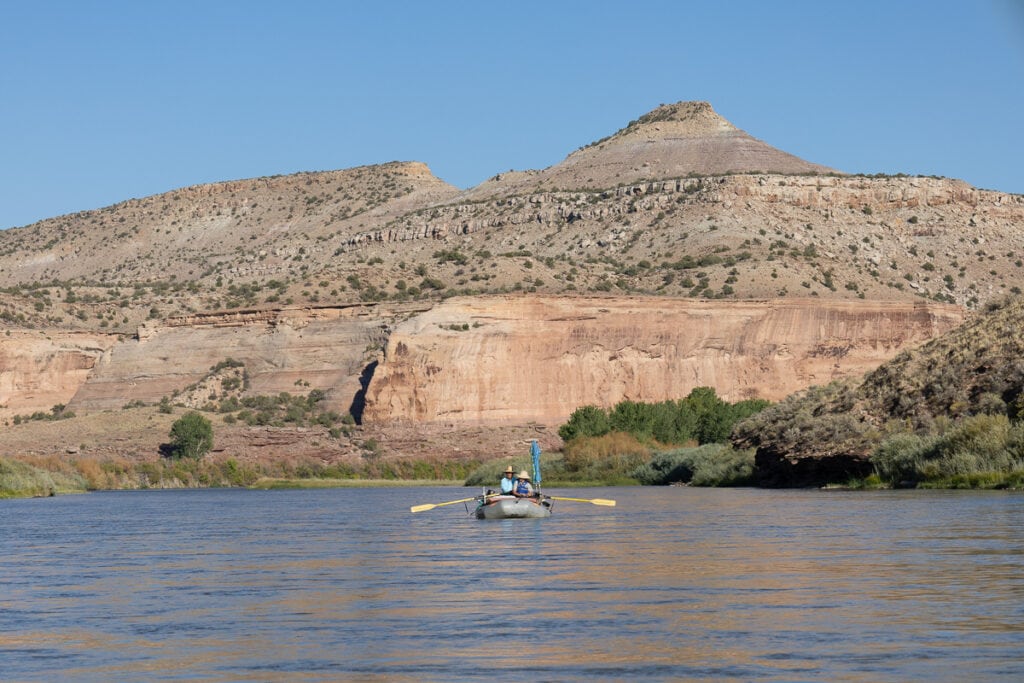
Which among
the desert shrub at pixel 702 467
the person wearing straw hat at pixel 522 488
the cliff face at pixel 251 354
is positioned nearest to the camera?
the person wearing straw hat at pixel 522 488

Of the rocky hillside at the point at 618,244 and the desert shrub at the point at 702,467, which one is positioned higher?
the rocky hillside at the point at 618,244

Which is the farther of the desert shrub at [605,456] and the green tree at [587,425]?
the green tree at [587,425]

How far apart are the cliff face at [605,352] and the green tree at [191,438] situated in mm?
10072

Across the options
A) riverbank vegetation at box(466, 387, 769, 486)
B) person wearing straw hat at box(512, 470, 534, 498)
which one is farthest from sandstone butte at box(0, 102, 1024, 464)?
person wearing straw hat at box(512, 470, 534, 498)

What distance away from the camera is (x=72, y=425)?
94.7m

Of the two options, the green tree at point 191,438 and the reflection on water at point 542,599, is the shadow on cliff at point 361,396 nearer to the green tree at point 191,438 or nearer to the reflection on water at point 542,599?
the green tree at point 191,438

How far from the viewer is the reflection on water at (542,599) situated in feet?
54.0

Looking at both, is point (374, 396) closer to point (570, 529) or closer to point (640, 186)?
point (640, 186)

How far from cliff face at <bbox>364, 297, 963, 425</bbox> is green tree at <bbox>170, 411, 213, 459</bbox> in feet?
33.0

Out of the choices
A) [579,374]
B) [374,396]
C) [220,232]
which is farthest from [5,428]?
[220,232]

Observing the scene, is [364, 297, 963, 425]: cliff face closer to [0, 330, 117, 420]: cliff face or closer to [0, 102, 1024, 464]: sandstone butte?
[0, 102, 1024, 464]: sandstone butte

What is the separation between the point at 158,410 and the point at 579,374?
25.3 metres

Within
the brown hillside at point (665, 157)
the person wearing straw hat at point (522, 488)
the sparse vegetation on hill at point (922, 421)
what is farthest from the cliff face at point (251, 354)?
the person wearing straw hat at point (522, 488)

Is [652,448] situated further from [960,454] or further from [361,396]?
[960,454]
